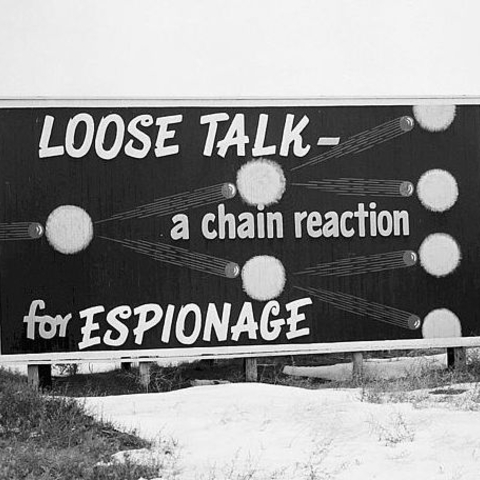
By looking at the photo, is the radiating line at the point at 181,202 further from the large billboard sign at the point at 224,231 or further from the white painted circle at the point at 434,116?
the white painted circle at the point at 434,116

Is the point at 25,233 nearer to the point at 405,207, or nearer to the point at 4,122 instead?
the point at 4,122

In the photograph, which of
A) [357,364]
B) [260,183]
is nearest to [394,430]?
[357,364]

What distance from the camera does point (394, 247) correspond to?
15477mm

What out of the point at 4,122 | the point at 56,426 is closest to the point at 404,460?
the point at 56,426

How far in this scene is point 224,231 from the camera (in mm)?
15070

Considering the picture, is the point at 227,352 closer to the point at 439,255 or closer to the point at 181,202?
the point at 181,202

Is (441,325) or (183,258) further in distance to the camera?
(441,325)

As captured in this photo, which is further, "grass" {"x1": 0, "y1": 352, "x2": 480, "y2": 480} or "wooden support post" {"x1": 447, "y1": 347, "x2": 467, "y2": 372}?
"wooden support post" {"x1": 447, "y1": 347, "x2": 467, "y2": 372}

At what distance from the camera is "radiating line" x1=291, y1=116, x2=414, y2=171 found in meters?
15.3

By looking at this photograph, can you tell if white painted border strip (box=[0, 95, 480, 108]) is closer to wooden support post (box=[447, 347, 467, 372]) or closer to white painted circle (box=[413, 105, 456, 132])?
white painted circle (box=[413, 105, 456, 132])

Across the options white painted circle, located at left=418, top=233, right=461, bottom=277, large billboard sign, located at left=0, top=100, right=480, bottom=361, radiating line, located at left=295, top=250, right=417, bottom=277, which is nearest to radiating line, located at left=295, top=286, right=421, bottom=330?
large billboard sign, located at left=0, top=100, right=480, bottom=361

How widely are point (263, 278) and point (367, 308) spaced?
1935mm

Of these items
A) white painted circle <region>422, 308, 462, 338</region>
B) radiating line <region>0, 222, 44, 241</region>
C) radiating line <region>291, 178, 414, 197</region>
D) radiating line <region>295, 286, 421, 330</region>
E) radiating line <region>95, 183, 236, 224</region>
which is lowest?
white painted circle <region>422, 308, 462, 338</region>

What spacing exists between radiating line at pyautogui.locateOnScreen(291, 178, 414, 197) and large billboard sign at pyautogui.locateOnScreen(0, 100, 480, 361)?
0.02m
